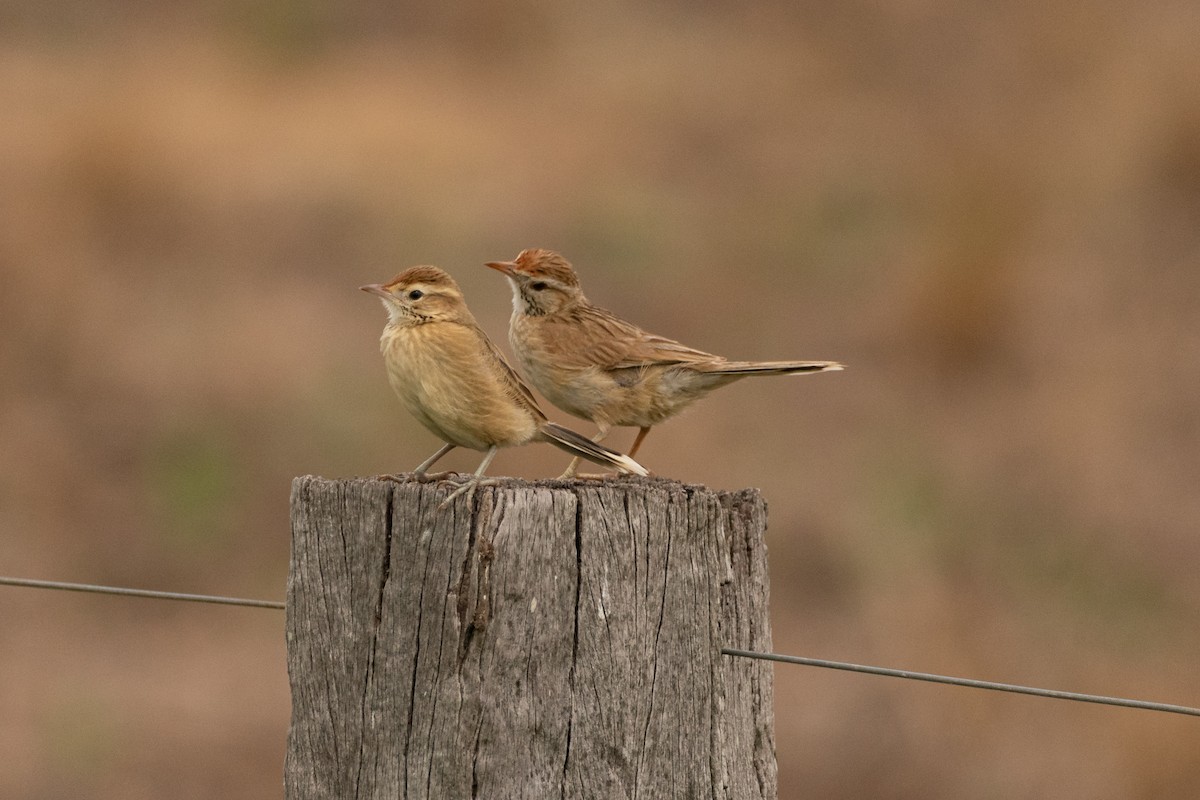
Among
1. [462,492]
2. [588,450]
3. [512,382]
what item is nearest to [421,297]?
[512,382]

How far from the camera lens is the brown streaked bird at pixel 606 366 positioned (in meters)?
6.36

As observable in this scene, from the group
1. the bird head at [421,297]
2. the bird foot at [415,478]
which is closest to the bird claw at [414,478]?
the bird foot at [415,478]

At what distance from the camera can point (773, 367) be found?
232 inches

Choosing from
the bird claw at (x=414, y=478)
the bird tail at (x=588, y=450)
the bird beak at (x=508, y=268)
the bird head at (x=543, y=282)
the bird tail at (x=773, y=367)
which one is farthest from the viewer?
the bird head at (x=543, y=282)

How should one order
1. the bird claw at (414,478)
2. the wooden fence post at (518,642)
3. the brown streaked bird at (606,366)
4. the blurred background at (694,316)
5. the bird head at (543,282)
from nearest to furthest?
the wooden fence post at (518,642) → the bird claw at (414,478) → the brown streaked bird at (606,366) → the bird head at (543,282) → the blurred background at (694,316)

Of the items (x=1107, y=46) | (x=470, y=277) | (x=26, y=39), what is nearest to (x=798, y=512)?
(x=470, y=277)

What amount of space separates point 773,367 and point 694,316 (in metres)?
9.18

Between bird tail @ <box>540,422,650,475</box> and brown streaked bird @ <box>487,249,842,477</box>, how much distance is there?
770 millimetres

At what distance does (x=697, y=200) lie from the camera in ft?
54.9

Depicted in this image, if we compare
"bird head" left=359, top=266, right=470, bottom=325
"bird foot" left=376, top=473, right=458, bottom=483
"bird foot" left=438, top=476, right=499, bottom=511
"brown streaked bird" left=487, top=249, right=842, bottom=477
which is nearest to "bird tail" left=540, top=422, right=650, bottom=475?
"bird head" left=359, top=266, right=470, bottom=325

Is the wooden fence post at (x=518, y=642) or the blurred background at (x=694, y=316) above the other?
the blurred background at (x=694, y=316)

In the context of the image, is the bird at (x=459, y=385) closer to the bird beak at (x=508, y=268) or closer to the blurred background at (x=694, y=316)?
the bird beak at (x=508, y=268)

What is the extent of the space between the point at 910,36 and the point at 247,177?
8.79 meters

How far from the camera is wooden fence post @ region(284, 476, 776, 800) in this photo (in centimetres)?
380
